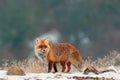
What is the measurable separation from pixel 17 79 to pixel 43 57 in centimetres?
225

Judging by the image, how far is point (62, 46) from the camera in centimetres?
1327

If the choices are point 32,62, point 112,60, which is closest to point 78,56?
point 32,62

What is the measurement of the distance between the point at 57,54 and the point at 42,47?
549 millimetres

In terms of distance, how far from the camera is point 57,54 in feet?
42.2

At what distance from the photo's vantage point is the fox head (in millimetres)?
12617

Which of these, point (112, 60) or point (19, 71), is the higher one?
point (112, 60)

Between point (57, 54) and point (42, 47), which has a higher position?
point (42, 47)

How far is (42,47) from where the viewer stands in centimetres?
1265

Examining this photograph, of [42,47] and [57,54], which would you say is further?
[57,54]

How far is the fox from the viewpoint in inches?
500

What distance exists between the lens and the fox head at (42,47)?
12617mm

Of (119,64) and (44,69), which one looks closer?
(44,69)

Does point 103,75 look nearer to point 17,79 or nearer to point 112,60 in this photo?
point 17,79

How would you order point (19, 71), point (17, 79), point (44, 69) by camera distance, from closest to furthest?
1. point (17, 79)
2. point (19, 71)
3. point (44, 69)
